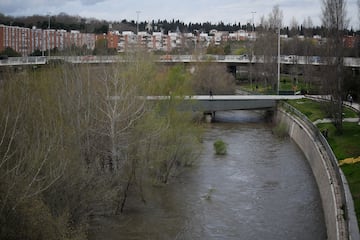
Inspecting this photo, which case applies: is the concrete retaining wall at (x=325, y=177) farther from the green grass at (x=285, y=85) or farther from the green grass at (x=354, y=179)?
the green grass at (x=285, y=85)

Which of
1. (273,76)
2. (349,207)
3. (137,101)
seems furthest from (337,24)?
(273,76)

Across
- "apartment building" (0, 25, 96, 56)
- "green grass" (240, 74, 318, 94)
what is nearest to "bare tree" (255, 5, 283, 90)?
"green grass" (240, 74, 318, 94)

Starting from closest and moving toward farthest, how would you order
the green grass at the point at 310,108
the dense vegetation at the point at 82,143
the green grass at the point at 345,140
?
1. the dense vegetation at the point at 82,143
2. the green grass at the point at 345,140
3. the green grass at the point at 310,108

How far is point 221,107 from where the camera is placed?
4347 centimetres

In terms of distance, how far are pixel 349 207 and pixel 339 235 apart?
116 centimetres

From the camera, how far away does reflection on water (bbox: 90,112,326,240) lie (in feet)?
55.7

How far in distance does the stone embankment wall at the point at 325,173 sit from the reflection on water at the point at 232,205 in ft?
1.77

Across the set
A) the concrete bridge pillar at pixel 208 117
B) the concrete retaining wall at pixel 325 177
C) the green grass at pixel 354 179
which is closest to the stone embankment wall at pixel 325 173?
the concrete retaining wall at pixel 325 177

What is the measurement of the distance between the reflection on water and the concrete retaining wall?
0.52m

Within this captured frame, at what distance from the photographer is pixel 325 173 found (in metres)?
19.9

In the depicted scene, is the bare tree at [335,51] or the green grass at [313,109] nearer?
the bare tree at [335,51]

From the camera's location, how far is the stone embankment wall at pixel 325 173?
14.3 meters

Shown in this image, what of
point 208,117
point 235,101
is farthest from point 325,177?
point 208,117

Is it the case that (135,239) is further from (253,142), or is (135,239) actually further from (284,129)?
(284,129)
